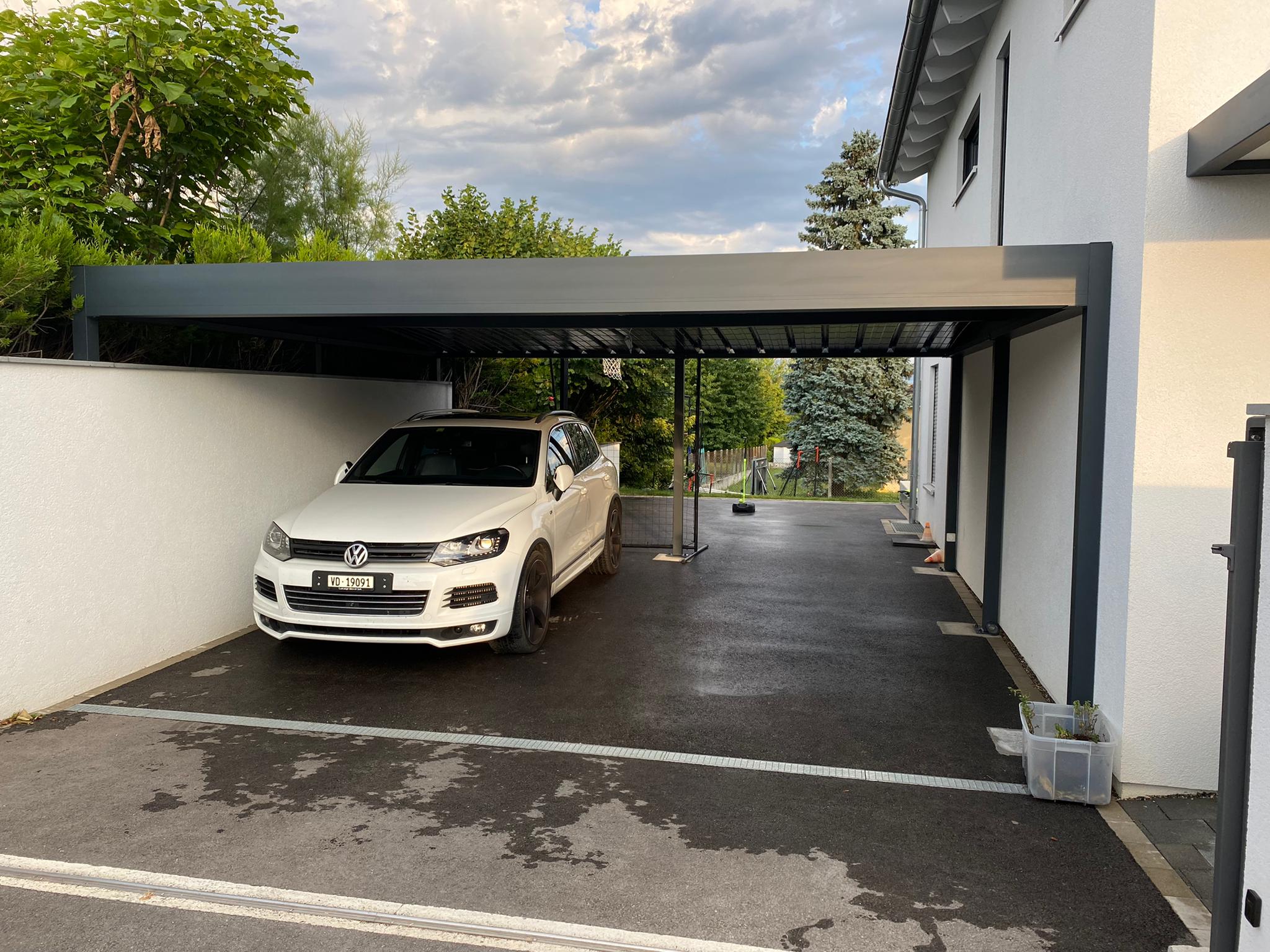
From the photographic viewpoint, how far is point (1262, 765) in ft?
8.00

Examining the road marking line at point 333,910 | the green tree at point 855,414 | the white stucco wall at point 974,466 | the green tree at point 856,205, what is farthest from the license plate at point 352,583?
the green tree at point 856,205

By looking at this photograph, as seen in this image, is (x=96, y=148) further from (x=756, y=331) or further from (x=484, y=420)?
(x=756, y=331)

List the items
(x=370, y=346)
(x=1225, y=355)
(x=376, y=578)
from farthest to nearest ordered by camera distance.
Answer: (x=370, y=346) < (x=376, y=578) < (x=1225, y=355)

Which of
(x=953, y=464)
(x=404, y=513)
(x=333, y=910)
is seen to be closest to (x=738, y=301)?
(x=404, y=513)

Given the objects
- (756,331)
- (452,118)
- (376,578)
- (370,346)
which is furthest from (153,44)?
(452,118)

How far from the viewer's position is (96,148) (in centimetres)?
754

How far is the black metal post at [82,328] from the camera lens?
20.7 ft

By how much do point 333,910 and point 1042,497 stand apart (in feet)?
16.7

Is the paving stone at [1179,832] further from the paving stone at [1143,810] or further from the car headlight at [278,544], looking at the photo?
the car headlight at [278,544]

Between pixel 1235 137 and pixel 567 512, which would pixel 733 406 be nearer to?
pixel 567 512

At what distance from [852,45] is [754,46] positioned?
2456 millimetres

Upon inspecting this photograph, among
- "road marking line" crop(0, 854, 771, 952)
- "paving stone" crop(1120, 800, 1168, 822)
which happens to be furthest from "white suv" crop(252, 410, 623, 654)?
"paving stone" crop(1120, 800, 1168, 822)

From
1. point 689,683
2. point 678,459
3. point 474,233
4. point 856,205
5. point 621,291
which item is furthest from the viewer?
point 856,205

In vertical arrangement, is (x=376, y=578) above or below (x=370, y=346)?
below
